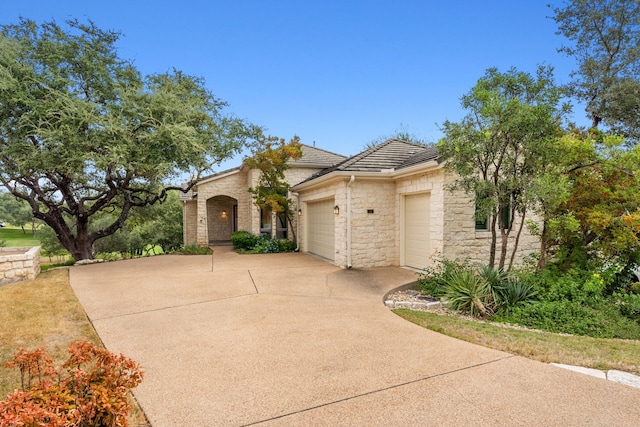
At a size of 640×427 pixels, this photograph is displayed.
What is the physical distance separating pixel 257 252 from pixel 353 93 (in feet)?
37.2

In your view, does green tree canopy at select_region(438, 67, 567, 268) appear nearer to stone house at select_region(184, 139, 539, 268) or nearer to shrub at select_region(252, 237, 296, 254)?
stone house at select_region(184, 139, 539, 268)

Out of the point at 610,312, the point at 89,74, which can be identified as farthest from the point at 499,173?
the point at 89,74

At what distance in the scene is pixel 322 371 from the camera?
3553 millimetres

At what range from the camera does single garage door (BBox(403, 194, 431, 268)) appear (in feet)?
30.4

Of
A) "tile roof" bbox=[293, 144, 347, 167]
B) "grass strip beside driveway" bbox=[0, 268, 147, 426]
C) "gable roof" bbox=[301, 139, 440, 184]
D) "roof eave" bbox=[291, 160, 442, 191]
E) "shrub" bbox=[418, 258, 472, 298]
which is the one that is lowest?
"grass strip beside driveway" bbox=[0, 268, 147, 426]

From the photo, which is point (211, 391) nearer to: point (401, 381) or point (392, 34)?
point (401, 381)

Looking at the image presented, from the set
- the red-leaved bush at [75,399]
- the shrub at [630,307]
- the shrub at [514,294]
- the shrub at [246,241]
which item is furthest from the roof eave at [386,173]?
the red-leaved bush at [75,399]

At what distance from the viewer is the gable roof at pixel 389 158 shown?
9812mm

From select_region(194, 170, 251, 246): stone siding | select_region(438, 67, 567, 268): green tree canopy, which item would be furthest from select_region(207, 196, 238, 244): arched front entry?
select_region(438, 67, 567, 268): green tree canopy

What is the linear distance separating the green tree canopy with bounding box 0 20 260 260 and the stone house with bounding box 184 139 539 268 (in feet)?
17.4

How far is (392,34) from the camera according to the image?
1398cm

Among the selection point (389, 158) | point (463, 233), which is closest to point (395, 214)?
point (389, 158)

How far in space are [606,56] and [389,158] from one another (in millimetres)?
12971

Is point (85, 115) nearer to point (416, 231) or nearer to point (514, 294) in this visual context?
point (416, 231)
